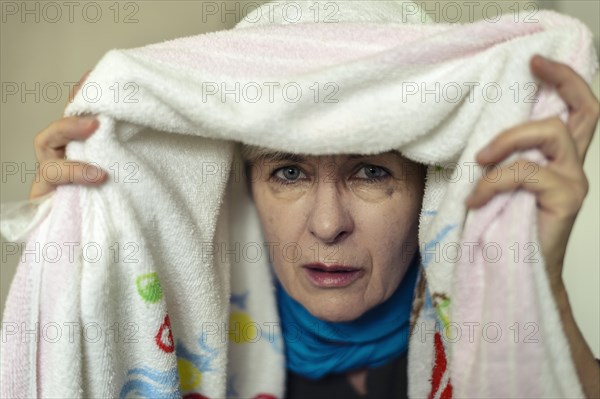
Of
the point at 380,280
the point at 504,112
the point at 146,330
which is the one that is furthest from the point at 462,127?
the point at 146,330

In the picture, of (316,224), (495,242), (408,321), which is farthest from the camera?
(408,321)

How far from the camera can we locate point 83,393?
2.06 ft

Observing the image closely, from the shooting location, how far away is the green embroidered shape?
658 mm

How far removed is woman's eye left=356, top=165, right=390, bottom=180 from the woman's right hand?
318 mm

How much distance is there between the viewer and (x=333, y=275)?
0.81m

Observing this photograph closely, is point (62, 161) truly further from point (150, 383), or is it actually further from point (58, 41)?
point (58, 41)

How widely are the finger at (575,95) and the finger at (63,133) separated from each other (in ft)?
1.41

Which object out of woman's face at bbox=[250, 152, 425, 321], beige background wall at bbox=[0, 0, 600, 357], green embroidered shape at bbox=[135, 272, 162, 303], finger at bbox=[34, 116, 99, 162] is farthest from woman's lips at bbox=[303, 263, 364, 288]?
beige background wall at bbox=[0, 0, 600, 357]

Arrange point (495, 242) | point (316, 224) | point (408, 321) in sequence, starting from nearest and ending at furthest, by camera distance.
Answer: point (495, 242), point (316, 224), point (408, 321)

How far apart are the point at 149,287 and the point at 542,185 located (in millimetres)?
401

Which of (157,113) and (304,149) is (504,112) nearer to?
(304,149)

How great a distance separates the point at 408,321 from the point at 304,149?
402mm

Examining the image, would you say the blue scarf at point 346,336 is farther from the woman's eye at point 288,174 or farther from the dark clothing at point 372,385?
the woman's eye at point 288,174

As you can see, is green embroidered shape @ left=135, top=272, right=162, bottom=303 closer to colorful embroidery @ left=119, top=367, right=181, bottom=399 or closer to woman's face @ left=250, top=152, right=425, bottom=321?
colorful embroidery @ left=119, top=367, right=181, bottom=399
